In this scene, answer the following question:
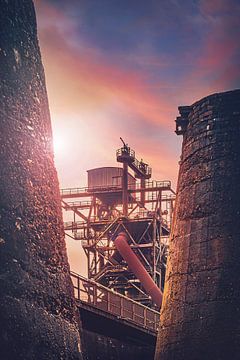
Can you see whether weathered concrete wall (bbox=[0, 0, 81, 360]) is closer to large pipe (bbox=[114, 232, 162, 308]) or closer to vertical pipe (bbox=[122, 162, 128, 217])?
large pipe (bbox=[114, 232, 162, 308])

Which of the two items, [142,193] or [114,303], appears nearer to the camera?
[114,303]

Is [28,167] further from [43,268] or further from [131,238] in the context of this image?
[131,238]

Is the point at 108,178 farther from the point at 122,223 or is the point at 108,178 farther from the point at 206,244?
the point at 206,244

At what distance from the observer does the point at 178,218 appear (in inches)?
622

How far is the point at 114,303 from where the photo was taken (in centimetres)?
1933

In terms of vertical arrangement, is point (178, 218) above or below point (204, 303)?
above

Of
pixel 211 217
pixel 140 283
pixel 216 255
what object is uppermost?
pixel 140 283

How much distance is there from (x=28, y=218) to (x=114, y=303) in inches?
515

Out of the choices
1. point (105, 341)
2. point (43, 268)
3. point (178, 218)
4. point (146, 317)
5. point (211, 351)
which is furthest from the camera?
point (146, 317)

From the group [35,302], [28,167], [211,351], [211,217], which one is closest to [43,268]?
[35,302]

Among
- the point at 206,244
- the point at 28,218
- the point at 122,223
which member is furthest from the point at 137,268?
the point at 28,218

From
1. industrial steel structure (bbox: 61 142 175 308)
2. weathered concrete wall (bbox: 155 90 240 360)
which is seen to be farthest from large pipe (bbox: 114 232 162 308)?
weathered concrete wall (bbox: 155 90 240 360)

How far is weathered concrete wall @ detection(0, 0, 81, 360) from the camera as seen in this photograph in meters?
6.23

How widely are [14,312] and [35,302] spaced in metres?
0.35
